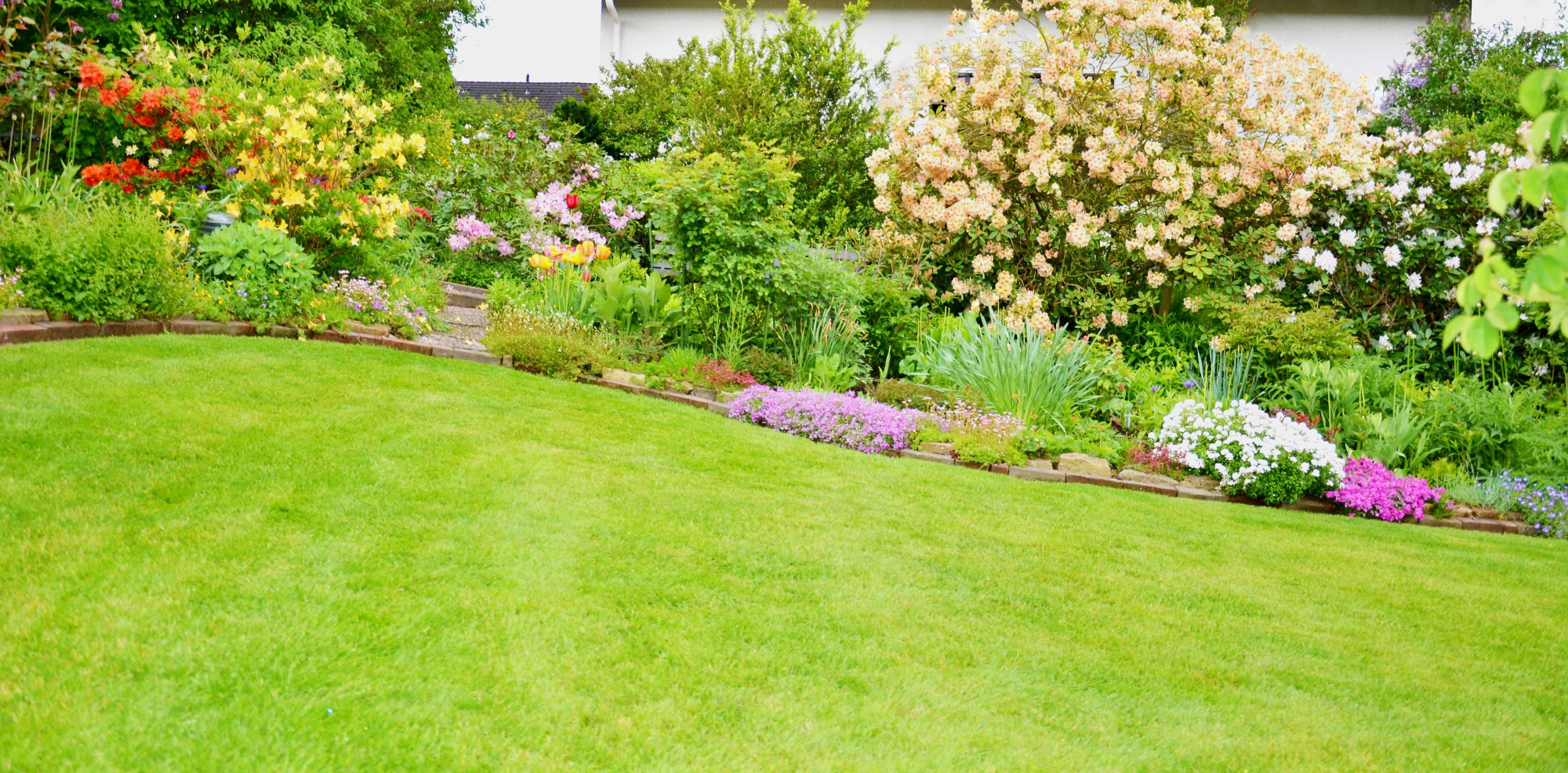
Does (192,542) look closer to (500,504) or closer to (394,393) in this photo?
(500,504)

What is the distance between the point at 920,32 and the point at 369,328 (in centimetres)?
1284

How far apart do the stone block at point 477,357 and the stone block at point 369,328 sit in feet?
1.93

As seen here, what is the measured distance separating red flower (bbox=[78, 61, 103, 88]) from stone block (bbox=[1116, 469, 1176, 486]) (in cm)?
769

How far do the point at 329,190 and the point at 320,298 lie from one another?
3.35 feet

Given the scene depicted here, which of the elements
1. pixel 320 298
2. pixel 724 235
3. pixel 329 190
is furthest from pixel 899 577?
pixel 329 190

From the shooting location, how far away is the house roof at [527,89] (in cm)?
3075

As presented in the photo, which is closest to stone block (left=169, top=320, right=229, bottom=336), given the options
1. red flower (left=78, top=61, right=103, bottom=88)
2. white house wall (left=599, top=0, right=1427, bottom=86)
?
red flower (left=78, top=61, right=103, bottom=88)

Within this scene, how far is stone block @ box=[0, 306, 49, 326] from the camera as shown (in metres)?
6.04

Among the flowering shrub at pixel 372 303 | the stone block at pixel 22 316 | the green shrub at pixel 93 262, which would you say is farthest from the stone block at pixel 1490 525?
the stone block at pixel 22 316

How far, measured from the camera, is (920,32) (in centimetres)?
1791

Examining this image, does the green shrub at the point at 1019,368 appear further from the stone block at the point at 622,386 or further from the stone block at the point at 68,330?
the stone block at the point at 68,330

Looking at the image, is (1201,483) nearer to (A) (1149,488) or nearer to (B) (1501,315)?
(A) (1149,488)

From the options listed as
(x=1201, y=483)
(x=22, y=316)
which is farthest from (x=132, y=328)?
(x=1201, y=483)

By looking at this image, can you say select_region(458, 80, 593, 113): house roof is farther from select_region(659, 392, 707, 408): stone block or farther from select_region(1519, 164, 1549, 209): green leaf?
select_region(1519, 164, 1549, 209): green leaf
